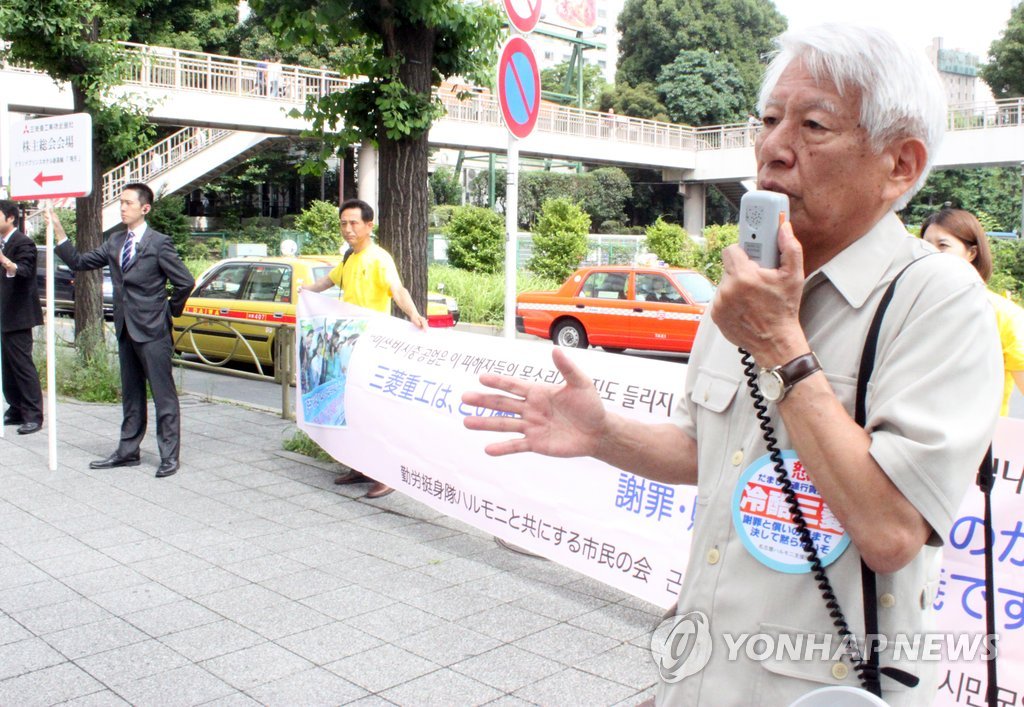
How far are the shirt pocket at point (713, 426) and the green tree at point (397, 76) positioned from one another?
19.1ft

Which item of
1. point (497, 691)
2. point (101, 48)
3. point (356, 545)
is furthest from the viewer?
point (101, 48)

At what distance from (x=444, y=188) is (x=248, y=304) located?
38.7 metres

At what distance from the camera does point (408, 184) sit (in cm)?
761

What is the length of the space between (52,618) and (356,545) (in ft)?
5.37

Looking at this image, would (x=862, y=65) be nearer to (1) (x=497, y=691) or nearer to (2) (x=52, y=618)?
(1) (x=497, y=691)

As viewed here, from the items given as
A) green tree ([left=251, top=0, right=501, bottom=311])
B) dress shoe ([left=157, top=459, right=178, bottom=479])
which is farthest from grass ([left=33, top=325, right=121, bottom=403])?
green tree ([left=251, top=0, right=501, bottom=311])

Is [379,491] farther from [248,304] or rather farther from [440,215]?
[440,215]

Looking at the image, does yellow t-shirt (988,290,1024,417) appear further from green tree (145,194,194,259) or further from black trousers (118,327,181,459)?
green tree (145,194,194,259)

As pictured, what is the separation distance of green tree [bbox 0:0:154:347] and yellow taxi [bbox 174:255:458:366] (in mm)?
1482

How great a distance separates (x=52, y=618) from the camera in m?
4.41

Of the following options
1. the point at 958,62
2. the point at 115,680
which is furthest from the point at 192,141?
the point at 958,62

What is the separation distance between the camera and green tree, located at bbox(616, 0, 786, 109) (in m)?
64.5

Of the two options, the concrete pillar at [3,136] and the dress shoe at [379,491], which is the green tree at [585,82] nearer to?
the concrete pillar at [3,136]

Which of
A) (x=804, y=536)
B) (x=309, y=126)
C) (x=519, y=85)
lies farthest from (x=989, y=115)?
(x=804, y=536)
